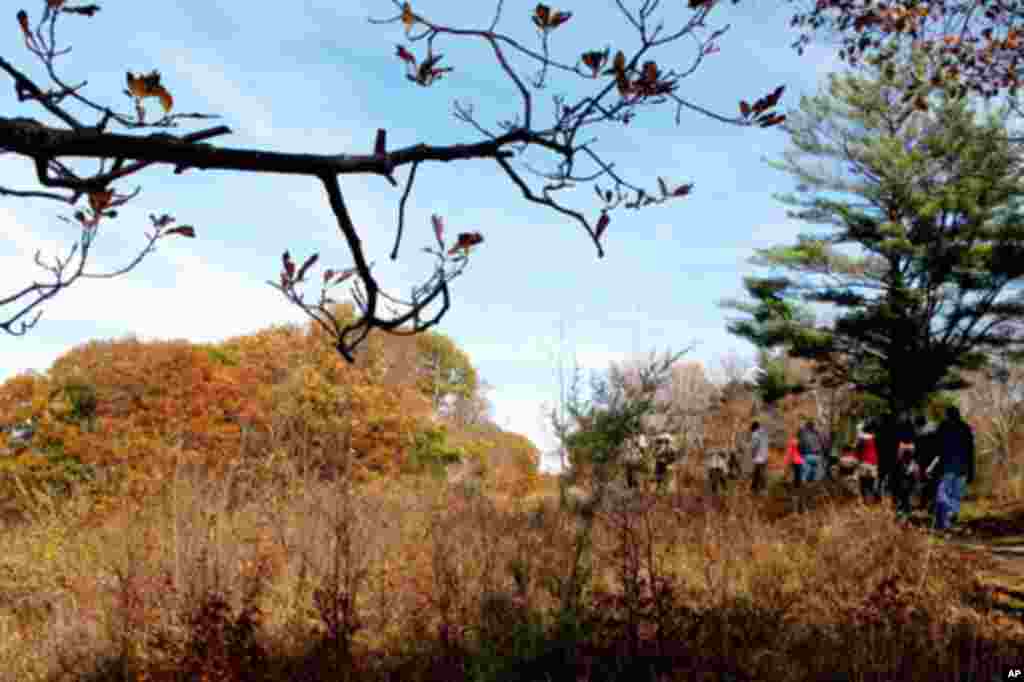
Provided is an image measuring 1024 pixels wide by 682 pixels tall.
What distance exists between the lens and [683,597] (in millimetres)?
6293

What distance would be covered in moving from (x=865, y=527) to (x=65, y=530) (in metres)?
7.16

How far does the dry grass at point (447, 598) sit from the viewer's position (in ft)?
15.1

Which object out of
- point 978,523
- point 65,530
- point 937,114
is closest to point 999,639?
point 65,530

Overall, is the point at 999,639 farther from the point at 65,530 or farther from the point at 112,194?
the point at 65,530

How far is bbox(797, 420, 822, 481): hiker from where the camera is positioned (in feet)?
57.0

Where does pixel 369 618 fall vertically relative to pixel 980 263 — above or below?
below

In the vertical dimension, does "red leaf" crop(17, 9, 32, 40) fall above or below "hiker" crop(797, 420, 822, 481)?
above

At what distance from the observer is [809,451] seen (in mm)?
17469

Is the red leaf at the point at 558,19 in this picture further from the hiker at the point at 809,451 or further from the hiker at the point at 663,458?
the hiker at the point at 809,451

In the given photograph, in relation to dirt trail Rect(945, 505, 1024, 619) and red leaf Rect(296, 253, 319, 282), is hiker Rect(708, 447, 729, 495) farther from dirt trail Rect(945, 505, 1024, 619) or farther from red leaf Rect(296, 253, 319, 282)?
red leaf Rect(296, 253, 319, 282)

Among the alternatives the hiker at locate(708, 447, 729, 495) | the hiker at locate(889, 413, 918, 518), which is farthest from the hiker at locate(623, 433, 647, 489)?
the hiker at locate(708, 447, 729, 495)

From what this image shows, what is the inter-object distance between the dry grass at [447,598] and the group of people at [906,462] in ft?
6.18

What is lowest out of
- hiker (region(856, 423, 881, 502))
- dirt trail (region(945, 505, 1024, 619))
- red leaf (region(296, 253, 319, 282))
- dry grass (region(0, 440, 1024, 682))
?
dirt trail (region(945, 505, 1024, 619))

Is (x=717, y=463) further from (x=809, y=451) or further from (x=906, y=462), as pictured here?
(x=906, y=462)
